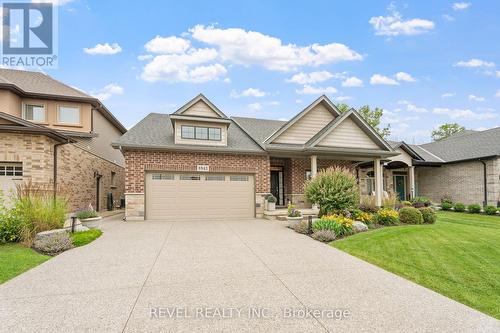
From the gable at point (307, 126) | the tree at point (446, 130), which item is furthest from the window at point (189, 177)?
the tree at point (446, 130)

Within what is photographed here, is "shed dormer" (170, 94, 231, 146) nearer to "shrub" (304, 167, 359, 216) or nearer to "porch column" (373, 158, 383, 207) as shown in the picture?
"shrub" (304, 167, 359, 216)

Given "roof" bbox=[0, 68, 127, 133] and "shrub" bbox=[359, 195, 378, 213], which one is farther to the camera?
"roof" bbox=[0, 68, 127, 133]

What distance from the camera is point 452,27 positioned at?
43.8 feet

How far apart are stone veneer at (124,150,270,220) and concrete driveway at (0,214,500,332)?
19.1 ft

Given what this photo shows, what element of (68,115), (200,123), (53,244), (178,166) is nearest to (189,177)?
(178,166)

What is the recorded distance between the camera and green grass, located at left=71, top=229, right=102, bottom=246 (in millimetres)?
7707

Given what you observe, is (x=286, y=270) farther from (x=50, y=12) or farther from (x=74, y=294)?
(x=50, y=12)

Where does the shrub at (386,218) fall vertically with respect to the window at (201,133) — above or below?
below

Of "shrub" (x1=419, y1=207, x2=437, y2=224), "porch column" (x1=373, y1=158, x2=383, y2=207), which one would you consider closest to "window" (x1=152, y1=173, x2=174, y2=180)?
"porch column" (x1=373, y1=158, x2=383, y2=207)

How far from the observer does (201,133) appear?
13.9 m

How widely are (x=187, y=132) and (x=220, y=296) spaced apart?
10720 millimetres

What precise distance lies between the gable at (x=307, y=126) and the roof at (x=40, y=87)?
12220mm

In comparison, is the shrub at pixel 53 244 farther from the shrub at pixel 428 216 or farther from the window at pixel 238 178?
the shrub at pixel 428 216

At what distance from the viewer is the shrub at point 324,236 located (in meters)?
8.42
